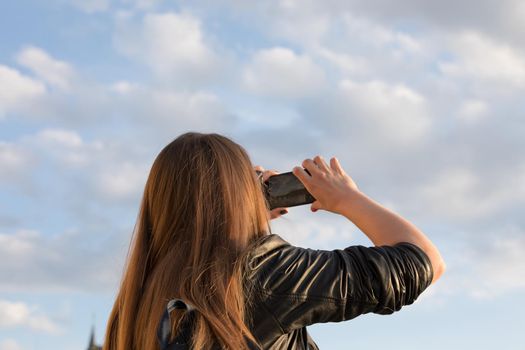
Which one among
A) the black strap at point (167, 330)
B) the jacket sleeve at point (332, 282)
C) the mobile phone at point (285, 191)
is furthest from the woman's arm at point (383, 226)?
the black strap at point (167, 330)

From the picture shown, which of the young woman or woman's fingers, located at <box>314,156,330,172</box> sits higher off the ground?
woman's fingers, located at <box>314,156,330,172</box>

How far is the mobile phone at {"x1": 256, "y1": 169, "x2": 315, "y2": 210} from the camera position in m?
4.89

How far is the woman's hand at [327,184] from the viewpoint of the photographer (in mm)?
4777

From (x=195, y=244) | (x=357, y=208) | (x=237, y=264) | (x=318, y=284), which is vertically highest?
(x=357, y=208)

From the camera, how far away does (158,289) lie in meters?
4.45

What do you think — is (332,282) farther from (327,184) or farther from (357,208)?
(327,184)

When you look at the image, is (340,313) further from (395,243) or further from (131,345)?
(131,345)

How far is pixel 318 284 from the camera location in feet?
13.7

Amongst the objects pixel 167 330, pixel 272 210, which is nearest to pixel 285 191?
pixel 272 210

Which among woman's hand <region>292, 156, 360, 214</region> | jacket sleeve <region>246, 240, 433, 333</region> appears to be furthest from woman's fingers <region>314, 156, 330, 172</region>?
jacket sleeve <region>246, 240, 433, 333</region>

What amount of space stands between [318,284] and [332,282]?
7cm

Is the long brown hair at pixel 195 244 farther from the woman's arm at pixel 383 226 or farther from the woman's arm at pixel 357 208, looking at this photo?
the woman's arm at pixel 383 226

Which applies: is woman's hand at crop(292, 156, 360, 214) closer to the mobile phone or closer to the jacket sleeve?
the mobile phone

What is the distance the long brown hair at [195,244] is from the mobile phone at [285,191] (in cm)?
23
